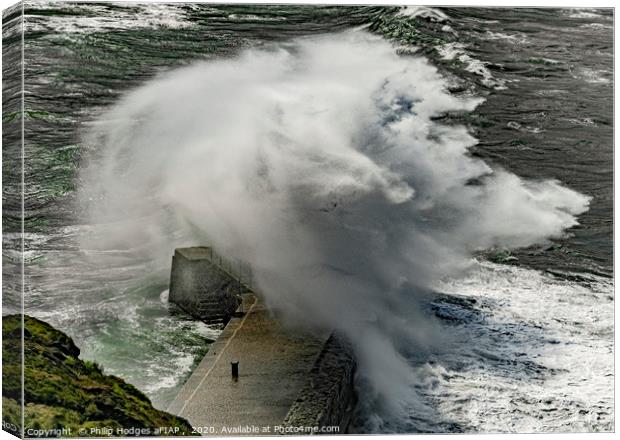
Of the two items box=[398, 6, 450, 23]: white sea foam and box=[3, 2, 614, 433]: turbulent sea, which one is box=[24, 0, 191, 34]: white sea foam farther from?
box=[398, 6, 450, 23]: white sea foam

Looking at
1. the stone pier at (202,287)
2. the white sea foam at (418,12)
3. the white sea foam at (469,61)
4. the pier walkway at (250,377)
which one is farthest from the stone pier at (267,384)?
the white sea foam at (418,12)

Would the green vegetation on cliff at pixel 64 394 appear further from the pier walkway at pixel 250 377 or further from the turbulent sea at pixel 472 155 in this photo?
the pier walkway at pixel 250 377

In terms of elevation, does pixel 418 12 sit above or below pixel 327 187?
above

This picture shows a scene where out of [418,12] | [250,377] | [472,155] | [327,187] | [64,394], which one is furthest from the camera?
[472,155]

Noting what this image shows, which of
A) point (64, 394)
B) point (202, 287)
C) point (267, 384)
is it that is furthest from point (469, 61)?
point (64, 394)

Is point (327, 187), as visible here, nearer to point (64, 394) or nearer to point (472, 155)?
point (472, 155)

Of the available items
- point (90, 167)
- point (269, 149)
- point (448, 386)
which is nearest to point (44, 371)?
point (90, 167)

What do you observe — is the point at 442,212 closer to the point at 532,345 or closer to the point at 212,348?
the point at 532,345

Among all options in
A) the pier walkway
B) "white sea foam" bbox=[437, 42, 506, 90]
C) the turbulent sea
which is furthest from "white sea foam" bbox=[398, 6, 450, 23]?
the pier walkway
